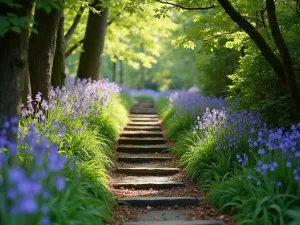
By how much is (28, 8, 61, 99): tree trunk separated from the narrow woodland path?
87.2 inches

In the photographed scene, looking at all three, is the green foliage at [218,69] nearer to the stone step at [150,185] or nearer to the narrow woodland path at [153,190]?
the narrow woodland path at [153,190]

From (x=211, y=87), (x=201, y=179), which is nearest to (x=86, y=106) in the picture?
(x=201, y=179)

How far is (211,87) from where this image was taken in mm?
13289

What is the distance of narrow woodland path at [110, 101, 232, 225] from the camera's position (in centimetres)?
494

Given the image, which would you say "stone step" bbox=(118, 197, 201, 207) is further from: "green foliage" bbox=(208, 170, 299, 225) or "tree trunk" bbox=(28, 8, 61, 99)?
"tree trunk" bbox=(28, 8, 61, 99)

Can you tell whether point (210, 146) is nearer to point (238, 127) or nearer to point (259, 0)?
point (238, 127)

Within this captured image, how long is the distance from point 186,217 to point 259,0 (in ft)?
12.6

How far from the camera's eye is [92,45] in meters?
12.1

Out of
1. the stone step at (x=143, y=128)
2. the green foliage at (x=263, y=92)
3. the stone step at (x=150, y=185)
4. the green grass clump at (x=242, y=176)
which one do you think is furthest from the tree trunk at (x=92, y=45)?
the stone step at (x=150, y=185)

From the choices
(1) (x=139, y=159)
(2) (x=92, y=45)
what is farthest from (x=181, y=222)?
(2) (x=92, y=45)

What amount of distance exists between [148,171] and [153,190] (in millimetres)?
1001

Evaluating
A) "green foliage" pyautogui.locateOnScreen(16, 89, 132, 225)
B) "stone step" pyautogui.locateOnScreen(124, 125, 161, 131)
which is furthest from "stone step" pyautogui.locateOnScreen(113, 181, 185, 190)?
"stone step" pyautogui.locateOnScreen(124, 125, 161, 131)

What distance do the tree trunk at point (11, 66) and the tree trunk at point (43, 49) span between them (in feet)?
9.18

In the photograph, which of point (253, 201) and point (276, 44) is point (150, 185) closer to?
point (253, 201)
